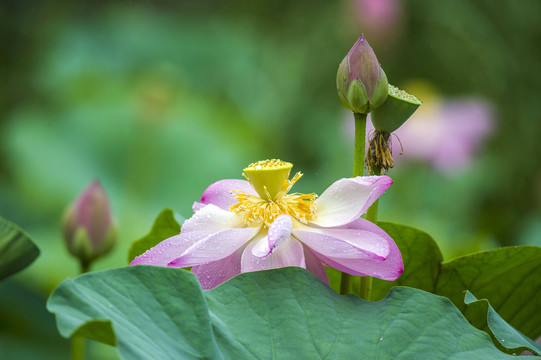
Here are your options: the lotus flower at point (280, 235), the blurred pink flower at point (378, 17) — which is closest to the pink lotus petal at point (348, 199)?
the lotus flower at point (280, 235)

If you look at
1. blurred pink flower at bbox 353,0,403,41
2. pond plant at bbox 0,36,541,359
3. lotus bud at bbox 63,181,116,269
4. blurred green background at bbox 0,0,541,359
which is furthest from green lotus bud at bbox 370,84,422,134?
blurred pink flower at bbox 353,0,403,41

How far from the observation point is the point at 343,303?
0.39 meters

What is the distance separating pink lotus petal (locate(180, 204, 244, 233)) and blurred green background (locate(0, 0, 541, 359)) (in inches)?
38.9

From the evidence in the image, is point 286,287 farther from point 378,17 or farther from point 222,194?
point 378,17

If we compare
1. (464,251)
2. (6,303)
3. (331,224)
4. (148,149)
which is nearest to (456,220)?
(464,251)

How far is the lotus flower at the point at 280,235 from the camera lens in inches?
14.5

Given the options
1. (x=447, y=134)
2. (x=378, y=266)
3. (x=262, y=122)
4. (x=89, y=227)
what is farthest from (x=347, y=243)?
(x=262, y=122)

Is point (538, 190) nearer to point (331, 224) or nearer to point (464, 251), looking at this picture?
point (464, 251)

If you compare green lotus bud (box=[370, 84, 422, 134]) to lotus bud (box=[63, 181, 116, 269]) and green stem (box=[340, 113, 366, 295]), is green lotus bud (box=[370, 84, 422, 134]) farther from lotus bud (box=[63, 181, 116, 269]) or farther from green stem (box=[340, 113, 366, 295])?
lotus bud (box=[63, 181, 116, 269])

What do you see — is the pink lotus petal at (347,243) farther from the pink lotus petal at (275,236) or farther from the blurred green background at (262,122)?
the blurred green background at (262,122)

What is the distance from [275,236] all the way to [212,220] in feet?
0.20

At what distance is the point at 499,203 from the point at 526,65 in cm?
38

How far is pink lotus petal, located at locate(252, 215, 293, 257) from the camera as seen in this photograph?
14.2 inches

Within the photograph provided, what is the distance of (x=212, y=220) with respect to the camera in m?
0.41
